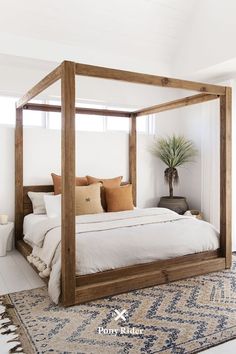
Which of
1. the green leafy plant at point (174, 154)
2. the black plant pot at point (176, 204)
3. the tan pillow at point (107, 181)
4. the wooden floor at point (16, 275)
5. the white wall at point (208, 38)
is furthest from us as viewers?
the green leafy plant at point (174, 154)

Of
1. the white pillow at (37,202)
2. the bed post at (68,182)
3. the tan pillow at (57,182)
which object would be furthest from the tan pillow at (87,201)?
the bed post at (68,182)

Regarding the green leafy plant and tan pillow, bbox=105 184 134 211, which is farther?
the green leafy plant

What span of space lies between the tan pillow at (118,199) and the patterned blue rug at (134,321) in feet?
4.95

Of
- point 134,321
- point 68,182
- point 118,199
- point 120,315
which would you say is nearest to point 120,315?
point 120,315

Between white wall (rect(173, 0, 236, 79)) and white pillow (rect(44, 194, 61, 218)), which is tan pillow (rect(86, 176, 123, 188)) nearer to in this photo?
white pillow (rect(44, 194, 61, 218))

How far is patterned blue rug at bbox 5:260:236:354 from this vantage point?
2.15 metres

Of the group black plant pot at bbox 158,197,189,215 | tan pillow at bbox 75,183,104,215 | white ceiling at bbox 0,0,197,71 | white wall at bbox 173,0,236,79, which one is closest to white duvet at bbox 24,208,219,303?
tan pillow at bbox 75,183,104,215

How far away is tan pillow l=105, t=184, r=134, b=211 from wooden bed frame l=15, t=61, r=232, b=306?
1.20m

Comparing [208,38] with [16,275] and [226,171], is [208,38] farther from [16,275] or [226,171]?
[16,275]

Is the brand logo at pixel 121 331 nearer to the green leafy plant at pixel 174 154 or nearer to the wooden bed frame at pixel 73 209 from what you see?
the wooden bed frame at pixel 73 209

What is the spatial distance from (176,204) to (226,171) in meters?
1.60

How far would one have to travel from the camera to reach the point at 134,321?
246cm

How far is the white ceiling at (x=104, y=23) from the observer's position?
3842 mm

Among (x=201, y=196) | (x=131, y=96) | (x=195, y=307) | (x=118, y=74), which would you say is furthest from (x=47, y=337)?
(x=131, y=96)
